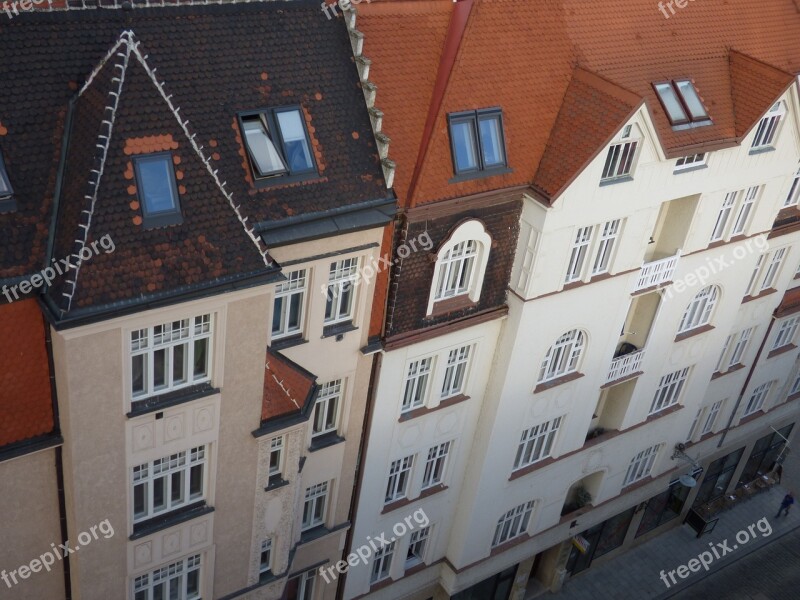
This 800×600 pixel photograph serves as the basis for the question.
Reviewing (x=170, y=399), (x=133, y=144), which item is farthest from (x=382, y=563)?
(x=133, y=144)

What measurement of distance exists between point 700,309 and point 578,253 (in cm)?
960

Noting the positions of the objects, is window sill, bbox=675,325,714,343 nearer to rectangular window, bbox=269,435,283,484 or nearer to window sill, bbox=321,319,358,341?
window sill, bbox=321,319,358,341

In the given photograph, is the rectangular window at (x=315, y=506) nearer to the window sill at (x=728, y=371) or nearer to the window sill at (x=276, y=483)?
the window sill at (x=276, y=483)

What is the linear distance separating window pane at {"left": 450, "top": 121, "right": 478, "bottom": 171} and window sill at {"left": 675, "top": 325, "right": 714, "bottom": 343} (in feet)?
46.3

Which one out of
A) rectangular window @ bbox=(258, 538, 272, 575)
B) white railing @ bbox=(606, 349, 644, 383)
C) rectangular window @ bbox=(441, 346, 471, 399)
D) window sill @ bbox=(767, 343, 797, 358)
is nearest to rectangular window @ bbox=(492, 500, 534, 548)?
white railing @ bbox=(606, 349, 644, 383)

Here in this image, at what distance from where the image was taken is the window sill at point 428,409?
29281 mm

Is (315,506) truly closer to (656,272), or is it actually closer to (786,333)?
(656,272)

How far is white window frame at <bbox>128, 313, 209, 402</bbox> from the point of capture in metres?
20.3

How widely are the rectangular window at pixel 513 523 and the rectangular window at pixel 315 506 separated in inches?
316

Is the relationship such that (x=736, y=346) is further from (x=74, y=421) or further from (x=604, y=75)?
(x=74, y=421)

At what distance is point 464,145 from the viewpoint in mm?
25859

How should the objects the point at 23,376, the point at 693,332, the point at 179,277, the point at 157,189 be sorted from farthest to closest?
the point at 693,332 → the point at 23,376 → the point at 179,277 → the point at 157,189

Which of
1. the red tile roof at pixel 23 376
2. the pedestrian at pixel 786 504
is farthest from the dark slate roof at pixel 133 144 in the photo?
the pedestrian at pixel 786 504

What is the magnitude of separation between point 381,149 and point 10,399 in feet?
35.0
